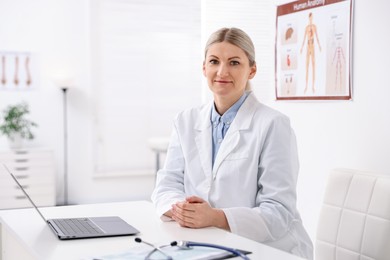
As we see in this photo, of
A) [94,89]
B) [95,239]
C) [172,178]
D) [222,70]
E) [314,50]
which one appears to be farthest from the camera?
[94,89]

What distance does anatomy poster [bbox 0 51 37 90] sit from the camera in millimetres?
Answer: 5805

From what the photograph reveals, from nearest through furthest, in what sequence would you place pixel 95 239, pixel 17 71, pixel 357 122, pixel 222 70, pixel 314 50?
pixel 95 239 < pixel 222 70 < pixel 357 122 < pixel 314 50 < pixel 17 71

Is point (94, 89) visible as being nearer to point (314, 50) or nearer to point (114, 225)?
point (314, 50)

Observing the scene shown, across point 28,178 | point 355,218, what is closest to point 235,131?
point 355,218

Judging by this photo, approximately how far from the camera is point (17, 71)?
5.86 metres

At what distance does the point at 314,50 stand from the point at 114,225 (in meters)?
1.54

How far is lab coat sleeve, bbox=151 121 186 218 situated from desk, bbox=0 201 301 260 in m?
0.08

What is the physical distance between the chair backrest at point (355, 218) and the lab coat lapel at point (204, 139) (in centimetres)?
53

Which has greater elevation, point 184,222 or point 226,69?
point 226,69

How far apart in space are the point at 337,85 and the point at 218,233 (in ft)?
4.14

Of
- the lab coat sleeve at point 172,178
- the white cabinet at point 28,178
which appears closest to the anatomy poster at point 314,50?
the lab coat sleeve at point 172,178

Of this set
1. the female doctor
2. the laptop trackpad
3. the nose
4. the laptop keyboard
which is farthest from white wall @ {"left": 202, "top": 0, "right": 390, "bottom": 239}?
the laptop keyboard

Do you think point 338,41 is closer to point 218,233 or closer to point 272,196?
point 272,196

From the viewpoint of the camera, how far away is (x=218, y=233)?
1.71 meters
